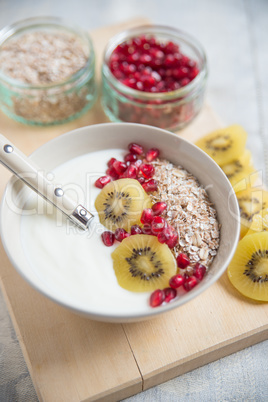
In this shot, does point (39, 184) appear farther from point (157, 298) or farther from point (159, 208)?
point (157, 298)

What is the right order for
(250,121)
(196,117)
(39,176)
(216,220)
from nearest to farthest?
1. (39,176)
2. (216,220)
3. (196,117)
4. (250,121)

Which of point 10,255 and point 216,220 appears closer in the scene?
point 10,255

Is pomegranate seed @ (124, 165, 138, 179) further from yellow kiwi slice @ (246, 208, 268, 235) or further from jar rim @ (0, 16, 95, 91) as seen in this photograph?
jar rim @ (0, 16, 95, 91)

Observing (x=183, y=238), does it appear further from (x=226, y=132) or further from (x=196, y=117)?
(x=196, y=117)

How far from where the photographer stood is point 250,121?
8.35 feet

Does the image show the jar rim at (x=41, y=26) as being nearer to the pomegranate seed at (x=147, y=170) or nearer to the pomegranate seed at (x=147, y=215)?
the pomegranate seed at (x=147, y=170)

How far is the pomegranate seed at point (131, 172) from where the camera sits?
1.81 metres

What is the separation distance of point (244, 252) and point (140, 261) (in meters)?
0.46

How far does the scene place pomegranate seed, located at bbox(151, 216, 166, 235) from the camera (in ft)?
5.30

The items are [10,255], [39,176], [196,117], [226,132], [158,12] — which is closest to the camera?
[10,255]

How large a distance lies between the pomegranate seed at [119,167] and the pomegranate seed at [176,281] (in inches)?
20.6

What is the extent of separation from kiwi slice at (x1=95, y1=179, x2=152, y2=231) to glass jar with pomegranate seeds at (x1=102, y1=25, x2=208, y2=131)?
0.58 m

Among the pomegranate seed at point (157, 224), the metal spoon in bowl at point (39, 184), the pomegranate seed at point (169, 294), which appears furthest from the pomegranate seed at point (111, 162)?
the pomegranate seed at point (169, 294)

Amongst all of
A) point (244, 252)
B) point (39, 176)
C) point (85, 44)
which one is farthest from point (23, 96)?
point (244, 252)
